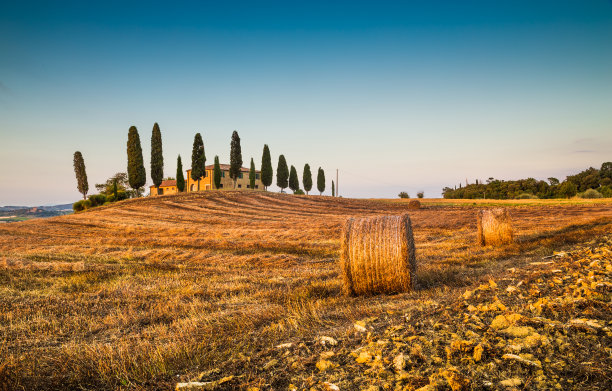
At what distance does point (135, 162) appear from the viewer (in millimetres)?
47812

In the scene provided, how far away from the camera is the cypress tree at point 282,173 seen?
7125cm

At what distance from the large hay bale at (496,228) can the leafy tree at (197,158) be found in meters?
50.0

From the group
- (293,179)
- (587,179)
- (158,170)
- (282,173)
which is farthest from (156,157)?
(587,179)

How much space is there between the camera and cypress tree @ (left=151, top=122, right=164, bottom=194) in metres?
51.2

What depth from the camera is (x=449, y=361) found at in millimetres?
3062

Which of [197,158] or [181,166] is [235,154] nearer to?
[197,158]

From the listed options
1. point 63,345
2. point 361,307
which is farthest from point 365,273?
point 63,345

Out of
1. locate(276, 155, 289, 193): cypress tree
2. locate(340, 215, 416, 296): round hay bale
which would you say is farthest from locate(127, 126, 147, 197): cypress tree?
locate(340, 215, 416, 296): round hay bale

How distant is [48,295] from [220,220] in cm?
2069

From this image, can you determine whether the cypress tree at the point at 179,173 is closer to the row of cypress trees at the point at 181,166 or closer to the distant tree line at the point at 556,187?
the row of cypress trees at the point at 181,166

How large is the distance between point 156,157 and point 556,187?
74.2m

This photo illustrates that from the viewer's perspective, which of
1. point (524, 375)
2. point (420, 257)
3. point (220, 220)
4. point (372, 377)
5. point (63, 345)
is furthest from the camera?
point (220, 220)

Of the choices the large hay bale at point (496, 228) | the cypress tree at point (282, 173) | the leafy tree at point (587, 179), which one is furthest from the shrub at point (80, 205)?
the leafy tree at point (587, 179)

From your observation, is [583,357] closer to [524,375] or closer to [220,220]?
[524,375]
